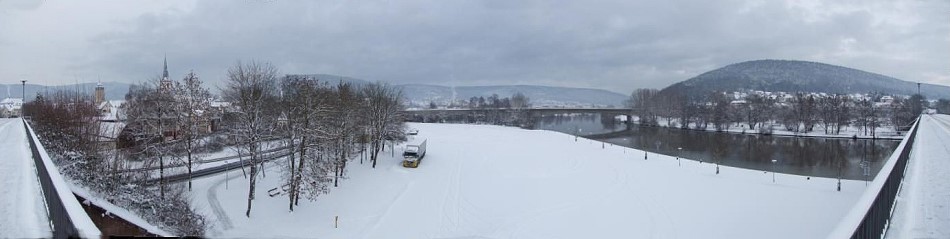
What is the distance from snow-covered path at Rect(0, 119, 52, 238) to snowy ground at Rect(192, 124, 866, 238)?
7953 mm

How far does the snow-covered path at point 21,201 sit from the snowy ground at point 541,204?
795 centimetres

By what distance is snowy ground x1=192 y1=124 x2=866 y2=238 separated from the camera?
68.0ft

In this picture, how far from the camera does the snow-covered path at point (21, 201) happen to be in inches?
273

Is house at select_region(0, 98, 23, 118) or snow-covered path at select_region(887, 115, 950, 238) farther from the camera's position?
house at select_region(0, 98, 23, 118)

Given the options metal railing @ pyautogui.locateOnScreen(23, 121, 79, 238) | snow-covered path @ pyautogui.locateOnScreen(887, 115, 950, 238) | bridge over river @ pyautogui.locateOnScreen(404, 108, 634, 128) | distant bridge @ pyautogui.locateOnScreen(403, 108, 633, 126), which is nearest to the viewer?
metal railing @ pyautogui.locateOnScreen(23, 121, 79, 238)

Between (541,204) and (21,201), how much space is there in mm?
20031

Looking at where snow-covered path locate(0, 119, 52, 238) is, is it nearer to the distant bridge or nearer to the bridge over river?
the bridge over river

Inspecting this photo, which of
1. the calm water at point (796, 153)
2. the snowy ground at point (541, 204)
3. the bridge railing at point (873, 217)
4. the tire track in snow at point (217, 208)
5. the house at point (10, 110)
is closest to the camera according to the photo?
the bridge railing at point (873, 217)

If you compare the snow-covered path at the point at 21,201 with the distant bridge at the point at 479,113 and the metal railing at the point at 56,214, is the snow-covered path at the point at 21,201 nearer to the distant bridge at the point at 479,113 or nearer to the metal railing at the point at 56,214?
the metal railing at the point at 56,214

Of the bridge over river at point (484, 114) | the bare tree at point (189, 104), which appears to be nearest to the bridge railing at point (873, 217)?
the bare tree at point (189, 104)

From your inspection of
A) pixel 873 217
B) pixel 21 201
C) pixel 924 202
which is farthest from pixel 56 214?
pixel 924 202

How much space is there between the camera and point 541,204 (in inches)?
997

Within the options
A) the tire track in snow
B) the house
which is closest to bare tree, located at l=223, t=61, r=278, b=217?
the tire track in snow

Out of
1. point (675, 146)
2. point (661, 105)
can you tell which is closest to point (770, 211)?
point (675, 146)
